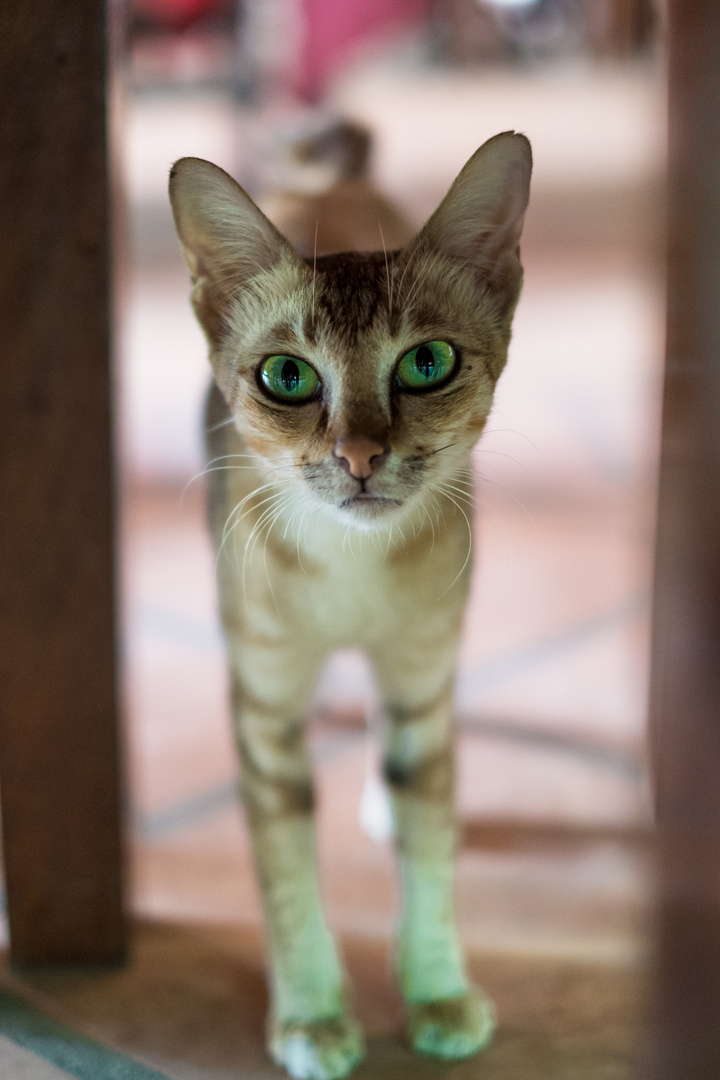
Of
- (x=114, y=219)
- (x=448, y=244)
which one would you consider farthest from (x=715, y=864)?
(x=114, y=219)

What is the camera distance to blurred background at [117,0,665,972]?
0.99 m

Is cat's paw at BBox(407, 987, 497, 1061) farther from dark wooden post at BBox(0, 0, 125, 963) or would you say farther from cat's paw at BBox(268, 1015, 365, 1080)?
dark wooden post at BBox(0, 0, 125, 963)

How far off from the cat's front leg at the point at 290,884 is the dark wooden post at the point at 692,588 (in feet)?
0.76

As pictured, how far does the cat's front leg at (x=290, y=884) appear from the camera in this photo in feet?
2.44

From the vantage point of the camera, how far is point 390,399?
609 millimetres

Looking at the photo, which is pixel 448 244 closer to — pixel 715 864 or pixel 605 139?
pixel 715 864

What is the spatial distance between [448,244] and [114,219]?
299 millimetres

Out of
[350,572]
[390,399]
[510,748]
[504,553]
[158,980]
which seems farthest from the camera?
[504,553]

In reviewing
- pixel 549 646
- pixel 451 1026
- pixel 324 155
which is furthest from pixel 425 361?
pixel 549 646

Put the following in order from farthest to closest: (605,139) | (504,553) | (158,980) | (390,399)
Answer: (504,553), (605,139), (158,980), (390,399)

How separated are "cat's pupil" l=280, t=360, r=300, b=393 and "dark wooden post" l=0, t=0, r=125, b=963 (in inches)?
8.3

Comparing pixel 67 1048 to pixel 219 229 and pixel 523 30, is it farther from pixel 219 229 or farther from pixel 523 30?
pixel 523 30

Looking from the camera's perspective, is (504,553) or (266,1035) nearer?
(266,1035)

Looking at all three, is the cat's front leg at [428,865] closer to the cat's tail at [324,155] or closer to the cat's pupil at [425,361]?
the cat's pupil at [425,361]
